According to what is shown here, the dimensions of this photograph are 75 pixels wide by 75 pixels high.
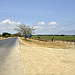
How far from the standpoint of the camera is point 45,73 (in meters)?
5.95

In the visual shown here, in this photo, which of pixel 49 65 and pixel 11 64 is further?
pixel 11 64

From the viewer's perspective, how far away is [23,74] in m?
5.66

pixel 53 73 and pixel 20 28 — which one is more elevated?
pixel 20 28

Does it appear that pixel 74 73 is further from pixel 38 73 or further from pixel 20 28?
pixel 20 28

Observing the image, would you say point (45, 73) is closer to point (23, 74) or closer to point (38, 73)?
point (38, 73)

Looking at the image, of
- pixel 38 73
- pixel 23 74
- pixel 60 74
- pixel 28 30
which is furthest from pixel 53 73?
pixel 28 30

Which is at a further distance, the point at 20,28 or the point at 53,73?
the point at 20,28

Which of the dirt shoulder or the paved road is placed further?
the dirt shoulder

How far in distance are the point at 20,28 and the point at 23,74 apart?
6412 centimetres

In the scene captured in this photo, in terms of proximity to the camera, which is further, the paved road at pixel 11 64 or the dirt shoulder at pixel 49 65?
the dirt shoulder at pixel 49 65

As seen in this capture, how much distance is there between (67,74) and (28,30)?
6336cm

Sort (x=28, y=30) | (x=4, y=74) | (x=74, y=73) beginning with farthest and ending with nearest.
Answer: (x=28, y=30)
(x=74, y=73)
(x=4, y=74)

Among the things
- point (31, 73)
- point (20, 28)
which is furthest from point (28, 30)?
point (31, 73)

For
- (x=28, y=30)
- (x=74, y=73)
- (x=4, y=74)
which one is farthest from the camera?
(x=28, y=30)
